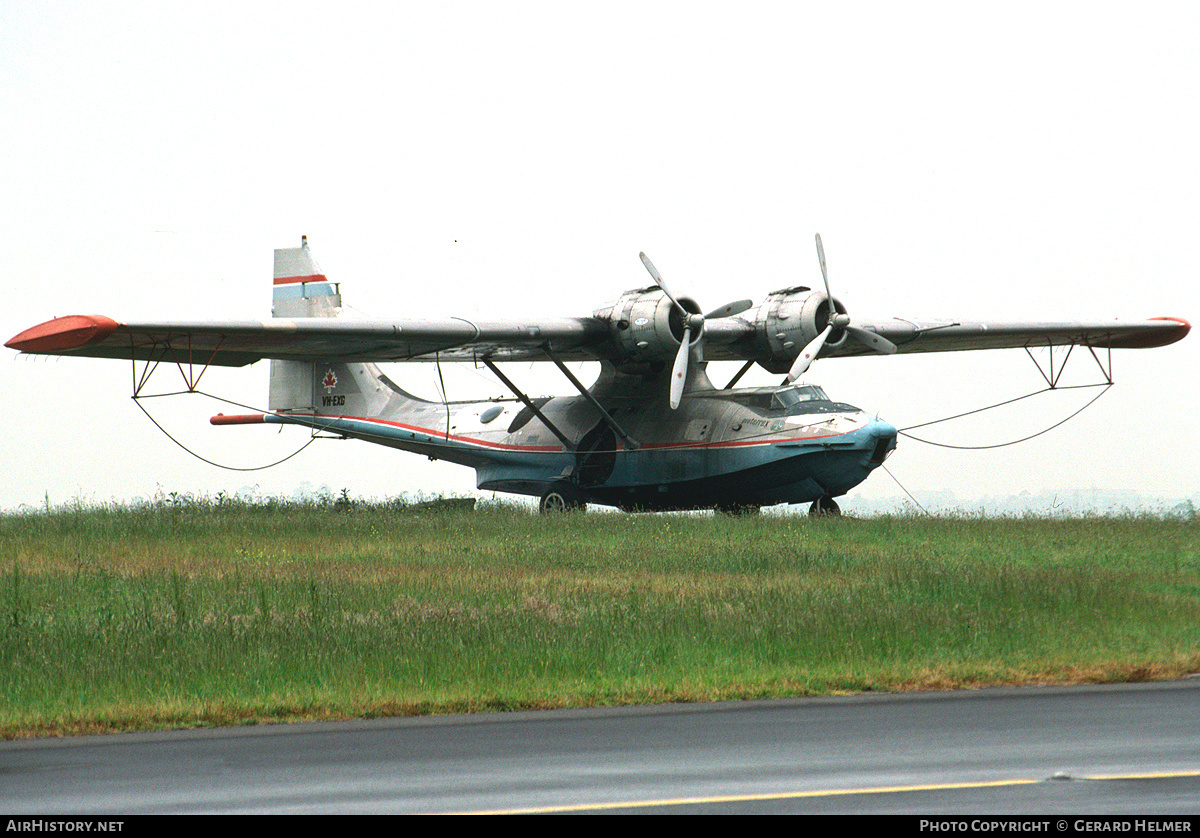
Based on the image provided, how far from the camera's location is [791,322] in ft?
84.6

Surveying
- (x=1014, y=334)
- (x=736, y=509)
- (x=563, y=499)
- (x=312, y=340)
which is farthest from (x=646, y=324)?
(x=1014, y=334)

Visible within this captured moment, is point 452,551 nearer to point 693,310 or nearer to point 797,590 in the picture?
point 797,590

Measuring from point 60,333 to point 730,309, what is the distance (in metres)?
12.6

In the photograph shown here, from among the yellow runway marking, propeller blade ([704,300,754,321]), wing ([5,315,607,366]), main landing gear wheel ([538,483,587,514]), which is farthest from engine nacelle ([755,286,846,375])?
the yellow runway marking

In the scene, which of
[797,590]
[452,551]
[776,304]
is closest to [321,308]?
[776,304]

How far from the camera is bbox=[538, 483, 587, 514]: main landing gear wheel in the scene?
2712cm

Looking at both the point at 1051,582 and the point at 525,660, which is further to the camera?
the point at 1051,582

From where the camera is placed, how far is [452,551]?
61.4ft

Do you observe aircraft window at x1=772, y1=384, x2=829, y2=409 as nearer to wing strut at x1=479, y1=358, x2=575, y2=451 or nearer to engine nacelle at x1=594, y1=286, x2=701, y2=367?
engine nacelle at x1=594, y1=286, x2=701, y2=367

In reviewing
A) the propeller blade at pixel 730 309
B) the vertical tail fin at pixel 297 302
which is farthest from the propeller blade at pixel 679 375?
the vertical tail fin at pixel 297 302

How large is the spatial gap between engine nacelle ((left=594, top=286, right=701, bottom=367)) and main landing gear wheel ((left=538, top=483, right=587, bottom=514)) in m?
3.44

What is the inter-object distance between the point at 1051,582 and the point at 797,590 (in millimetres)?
2773

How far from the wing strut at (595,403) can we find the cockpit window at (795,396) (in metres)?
3.34

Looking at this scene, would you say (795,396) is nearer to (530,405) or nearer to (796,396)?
(796,396)
